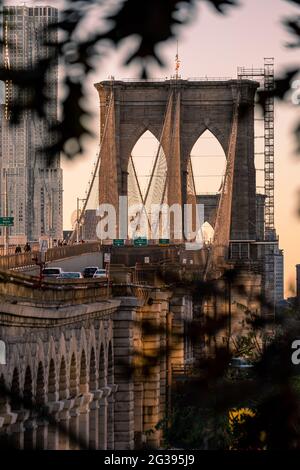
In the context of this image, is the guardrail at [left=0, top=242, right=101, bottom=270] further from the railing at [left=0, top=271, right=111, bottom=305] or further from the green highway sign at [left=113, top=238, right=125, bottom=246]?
the green highway sign at [left=113, top=238, right=125, bottom=246]

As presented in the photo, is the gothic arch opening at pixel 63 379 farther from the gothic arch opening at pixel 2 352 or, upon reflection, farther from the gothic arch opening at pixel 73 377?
the gothic arch opening at pixel 2 352

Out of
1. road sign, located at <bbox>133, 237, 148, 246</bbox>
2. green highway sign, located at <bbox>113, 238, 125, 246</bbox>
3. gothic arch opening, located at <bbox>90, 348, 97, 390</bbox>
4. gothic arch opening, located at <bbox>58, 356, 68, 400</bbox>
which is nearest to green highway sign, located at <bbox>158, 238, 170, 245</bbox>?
road sign, located at <bbox>133, 237, 148, 246</bbox>

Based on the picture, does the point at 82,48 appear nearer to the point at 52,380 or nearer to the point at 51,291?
the point at 51,291

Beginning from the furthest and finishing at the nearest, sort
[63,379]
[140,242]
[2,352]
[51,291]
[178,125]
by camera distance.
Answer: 1. [178,125]
2. [140,242]
3. [63,379]
4. [51,291]
5. [2,352]

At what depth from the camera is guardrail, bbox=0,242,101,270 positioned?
43.9 metres

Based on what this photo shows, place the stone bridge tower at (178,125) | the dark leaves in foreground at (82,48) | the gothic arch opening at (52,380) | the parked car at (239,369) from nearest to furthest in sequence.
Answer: the dark leaves in foreground at (82,48)
the parked car at (239,369)
the gothic arch opening at (52,380)
the stone bridge tower at (178,125)

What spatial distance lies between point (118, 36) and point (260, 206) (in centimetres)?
11034

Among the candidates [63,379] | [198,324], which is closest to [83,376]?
[63,379]

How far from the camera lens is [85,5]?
4.44 meters

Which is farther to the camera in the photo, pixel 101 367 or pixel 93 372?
pixel 101 367

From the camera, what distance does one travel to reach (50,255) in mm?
59906

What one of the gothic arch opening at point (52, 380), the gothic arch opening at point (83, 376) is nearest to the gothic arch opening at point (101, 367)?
the gothic arch opening at point (83, 376)

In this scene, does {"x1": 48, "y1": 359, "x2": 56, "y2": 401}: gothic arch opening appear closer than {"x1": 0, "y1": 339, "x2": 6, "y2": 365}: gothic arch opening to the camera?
No

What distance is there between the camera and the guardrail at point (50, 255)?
43912 millimetres
